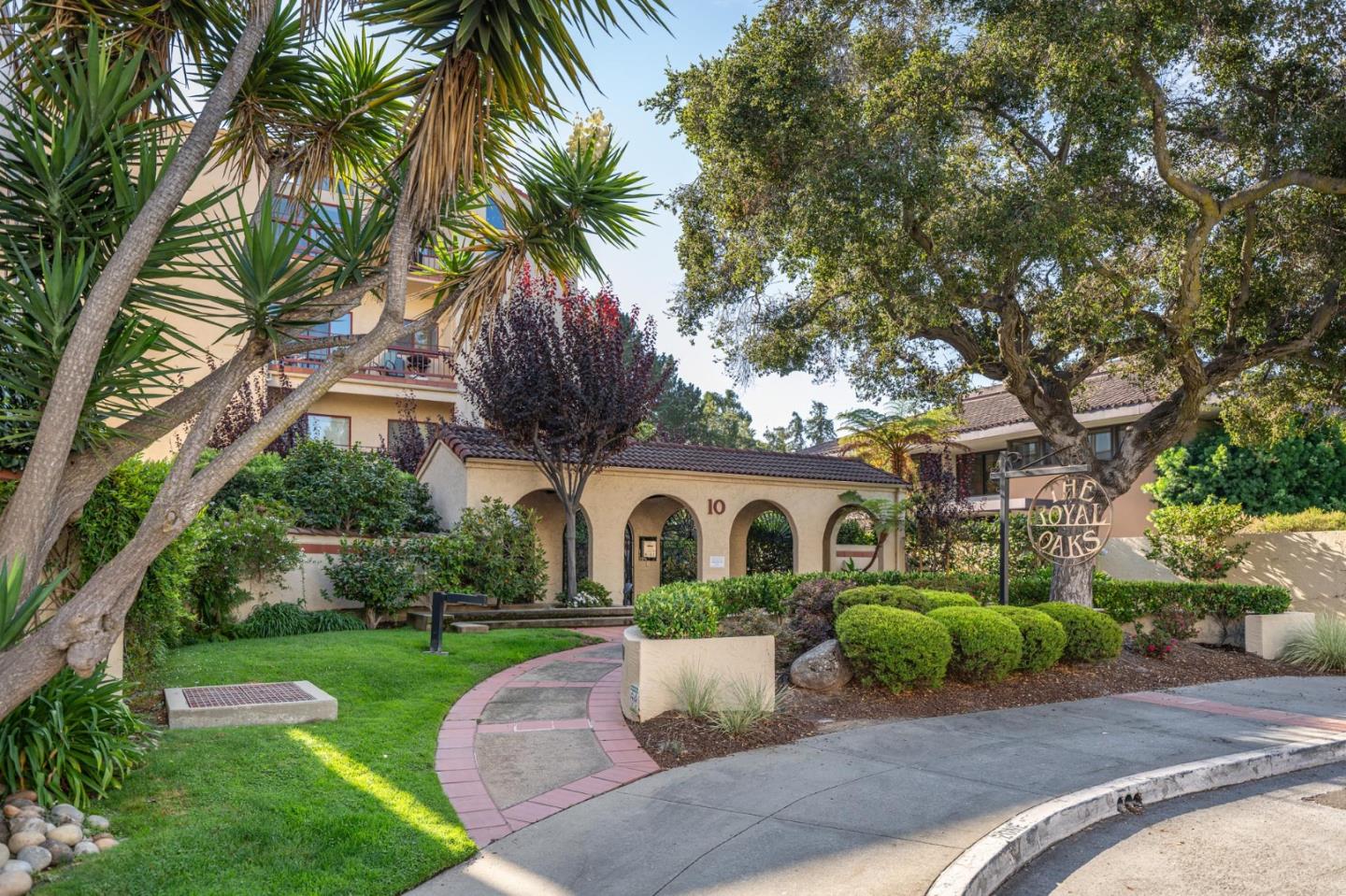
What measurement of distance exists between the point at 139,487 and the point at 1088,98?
36.9ft

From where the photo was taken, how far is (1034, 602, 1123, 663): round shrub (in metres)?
11.6

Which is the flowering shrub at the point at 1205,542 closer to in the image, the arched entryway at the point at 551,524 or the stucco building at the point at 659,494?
the stucco building at the point at 659,494

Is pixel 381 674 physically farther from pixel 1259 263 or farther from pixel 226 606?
pixel 1259 263

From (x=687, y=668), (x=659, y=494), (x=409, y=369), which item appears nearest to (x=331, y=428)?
(x=409, y=369)

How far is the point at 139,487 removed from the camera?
25.9ft

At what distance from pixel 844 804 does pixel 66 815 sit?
4.79 m

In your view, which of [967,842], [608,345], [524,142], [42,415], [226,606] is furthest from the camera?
[608,345]

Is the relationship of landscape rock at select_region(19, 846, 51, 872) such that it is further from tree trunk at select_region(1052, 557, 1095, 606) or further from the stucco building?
tree trunk at select_region(1052, 557, 1095, 606)

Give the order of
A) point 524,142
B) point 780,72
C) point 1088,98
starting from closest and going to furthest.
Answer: point 524,142
point 1088,98
point 780,72

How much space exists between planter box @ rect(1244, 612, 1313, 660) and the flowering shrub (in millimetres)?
3620

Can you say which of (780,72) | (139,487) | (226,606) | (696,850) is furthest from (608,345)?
(696,850)

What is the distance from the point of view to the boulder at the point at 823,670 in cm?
967

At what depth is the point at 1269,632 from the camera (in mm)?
14719

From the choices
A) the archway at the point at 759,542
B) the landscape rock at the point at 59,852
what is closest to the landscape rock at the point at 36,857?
the landscape rock at the point at 59,852
